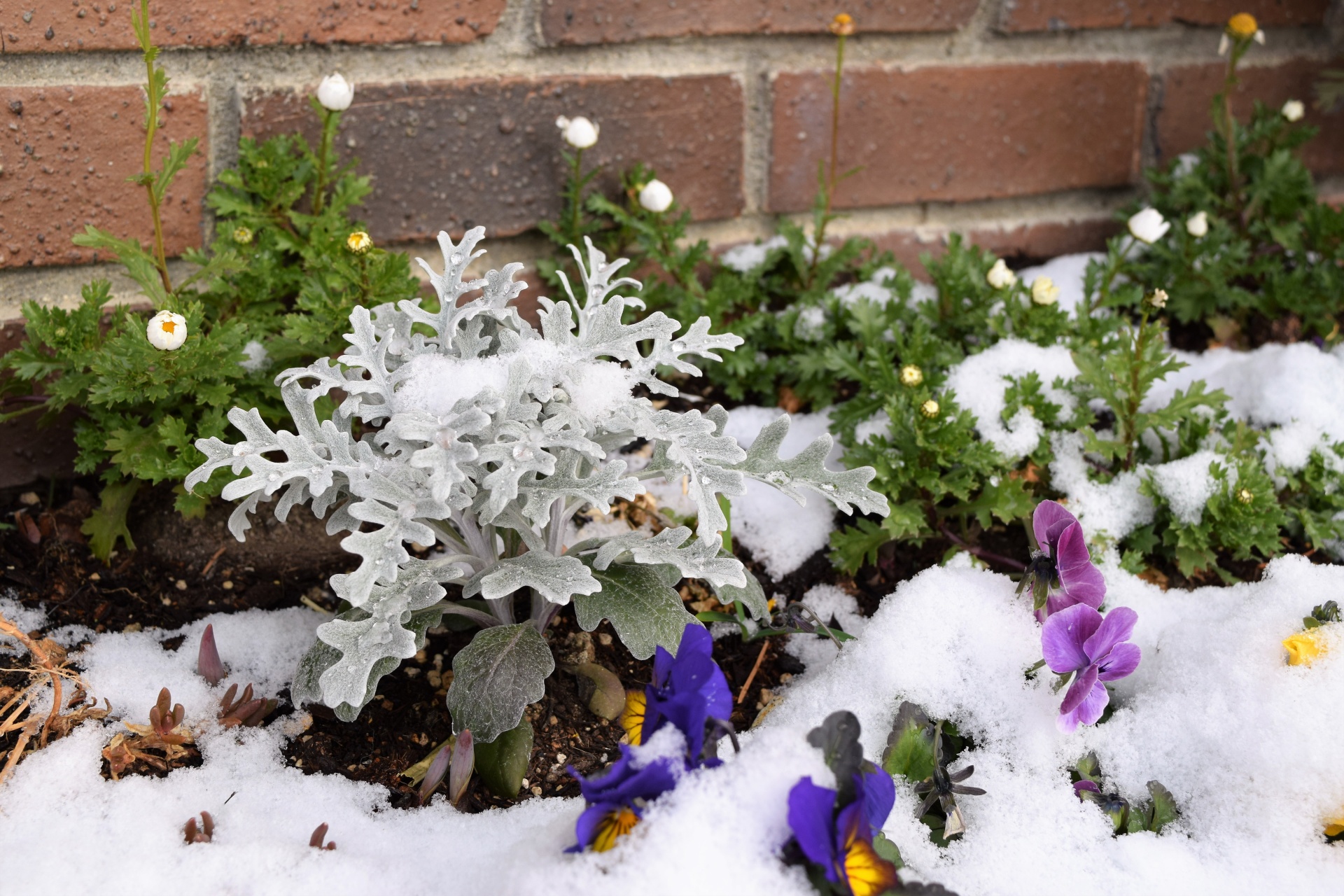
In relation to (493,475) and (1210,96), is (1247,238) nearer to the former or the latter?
(1210,96)

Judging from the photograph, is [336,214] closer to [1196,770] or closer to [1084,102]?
[1196,770]

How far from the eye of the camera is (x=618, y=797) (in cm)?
102

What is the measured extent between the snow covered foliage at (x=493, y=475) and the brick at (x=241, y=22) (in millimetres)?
667

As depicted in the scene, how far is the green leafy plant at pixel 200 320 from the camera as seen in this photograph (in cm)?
148

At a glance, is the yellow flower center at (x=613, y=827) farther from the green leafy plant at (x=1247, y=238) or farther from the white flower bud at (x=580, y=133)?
the green leafy plant at (x=1247, y=238)

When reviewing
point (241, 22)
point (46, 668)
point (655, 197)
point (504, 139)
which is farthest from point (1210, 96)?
point (46, 668)

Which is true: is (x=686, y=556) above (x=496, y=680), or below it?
above

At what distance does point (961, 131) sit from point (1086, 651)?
1481 mm

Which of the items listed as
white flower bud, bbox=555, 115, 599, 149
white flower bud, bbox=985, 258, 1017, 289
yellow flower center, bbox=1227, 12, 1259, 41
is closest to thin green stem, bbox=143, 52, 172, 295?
white flower bud, bbox=555, 115, 599, 149

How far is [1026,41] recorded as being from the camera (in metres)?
2.39

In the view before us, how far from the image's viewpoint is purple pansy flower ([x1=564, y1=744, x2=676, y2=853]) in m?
1.02

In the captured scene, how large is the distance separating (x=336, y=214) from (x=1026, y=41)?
162cm

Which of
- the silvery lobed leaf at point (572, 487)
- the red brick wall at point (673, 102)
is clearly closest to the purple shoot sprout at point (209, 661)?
the silvery lobed leaf at point (572, 487)

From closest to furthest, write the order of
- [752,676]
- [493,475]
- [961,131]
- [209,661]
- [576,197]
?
1. [493,475]
2. [209,661]
3. [752,676]
4. [576,197]
5. [961,131]
